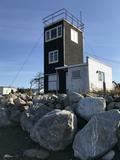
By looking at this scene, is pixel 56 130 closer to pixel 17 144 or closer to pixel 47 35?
pixel 17 144

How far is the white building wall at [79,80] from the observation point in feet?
81.1

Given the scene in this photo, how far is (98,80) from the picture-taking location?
86.1 ft

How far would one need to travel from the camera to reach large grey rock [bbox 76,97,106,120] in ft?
29.5

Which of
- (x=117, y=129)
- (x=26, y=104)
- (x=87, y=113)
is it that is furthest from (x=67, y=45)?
(x=117, y=129)

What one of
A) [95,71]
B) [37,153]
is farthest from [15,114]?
[95,71]

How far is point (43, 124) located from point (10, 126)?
2964mm

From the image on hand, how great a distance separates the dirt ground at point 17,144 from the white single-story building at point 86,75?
45.7 ft

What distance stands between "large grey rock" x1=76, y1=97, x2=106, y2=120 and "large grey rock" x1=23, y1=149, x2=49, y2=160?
77.2 inches

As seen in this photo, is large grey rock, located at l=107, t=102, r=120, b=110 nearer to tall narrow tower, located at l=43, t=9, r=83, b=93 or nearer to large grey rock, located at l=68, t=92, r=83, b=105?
large grey rock, located at l=68, t=92, r=83, b=105

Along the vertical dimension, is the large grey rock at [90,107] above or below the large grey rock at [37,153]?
above

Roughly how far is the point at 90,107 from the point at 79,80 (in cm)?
1618

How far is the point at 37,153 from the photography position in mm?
7883

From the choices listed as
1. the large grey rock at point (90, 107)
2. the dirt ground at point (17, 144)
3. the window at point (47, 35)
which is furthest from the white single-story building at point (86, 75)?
the large grey rock at point (90, 107)

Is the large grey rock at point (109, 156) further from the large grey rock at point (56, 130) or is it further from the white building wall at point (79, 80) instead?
the white building wall at point (79, 80)
